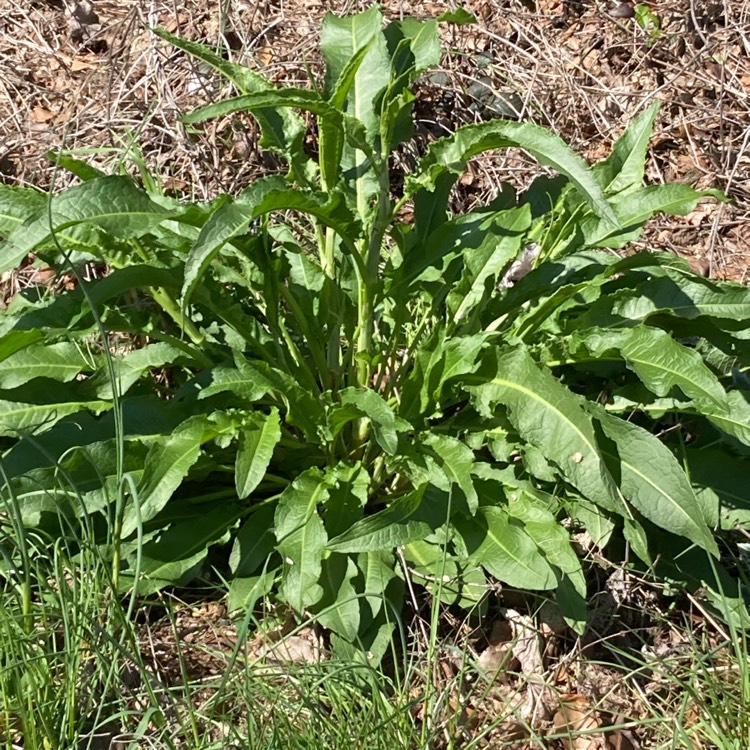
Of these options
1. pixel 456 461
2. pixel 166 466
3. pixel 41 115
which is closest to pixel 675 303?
pixel 456 461

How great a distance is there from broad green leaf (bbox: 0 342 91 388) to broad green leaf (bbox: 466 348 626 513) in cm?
96

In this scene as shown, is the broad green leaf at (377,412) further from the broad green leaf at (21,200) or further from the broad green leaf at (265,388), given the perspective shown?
the broad green leaf at (21,200)

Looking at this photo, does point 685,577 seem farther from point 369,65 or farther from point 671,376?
point 369,65

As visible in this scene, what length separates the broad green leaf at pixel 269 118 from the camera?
2166mm

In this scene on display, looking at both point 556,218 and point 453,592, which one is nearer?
point 453,592

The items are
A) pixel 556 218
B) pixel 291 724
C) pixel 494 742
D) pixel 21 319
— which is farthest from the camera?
pixel 556 218

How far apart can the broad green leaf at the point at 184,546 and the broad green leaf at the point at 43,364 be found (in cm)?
43

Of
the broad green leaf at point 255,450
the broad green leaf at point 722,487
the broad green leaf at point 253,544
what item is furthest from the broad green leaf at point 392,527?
the broad green leaf at point 722,487

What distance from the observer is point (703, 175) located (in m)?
3.56

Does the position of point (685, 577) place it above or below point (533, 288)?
below

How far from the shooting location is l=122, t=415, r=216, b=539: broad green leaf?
204 centimetres

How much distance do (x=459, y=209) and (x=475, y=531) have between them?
61.9 inches

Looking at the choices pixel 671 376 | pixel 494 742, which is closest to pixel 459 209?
pixel 671 376

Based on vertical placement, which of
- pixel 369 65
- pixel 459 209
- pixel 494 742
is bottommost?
pixel 494 742
